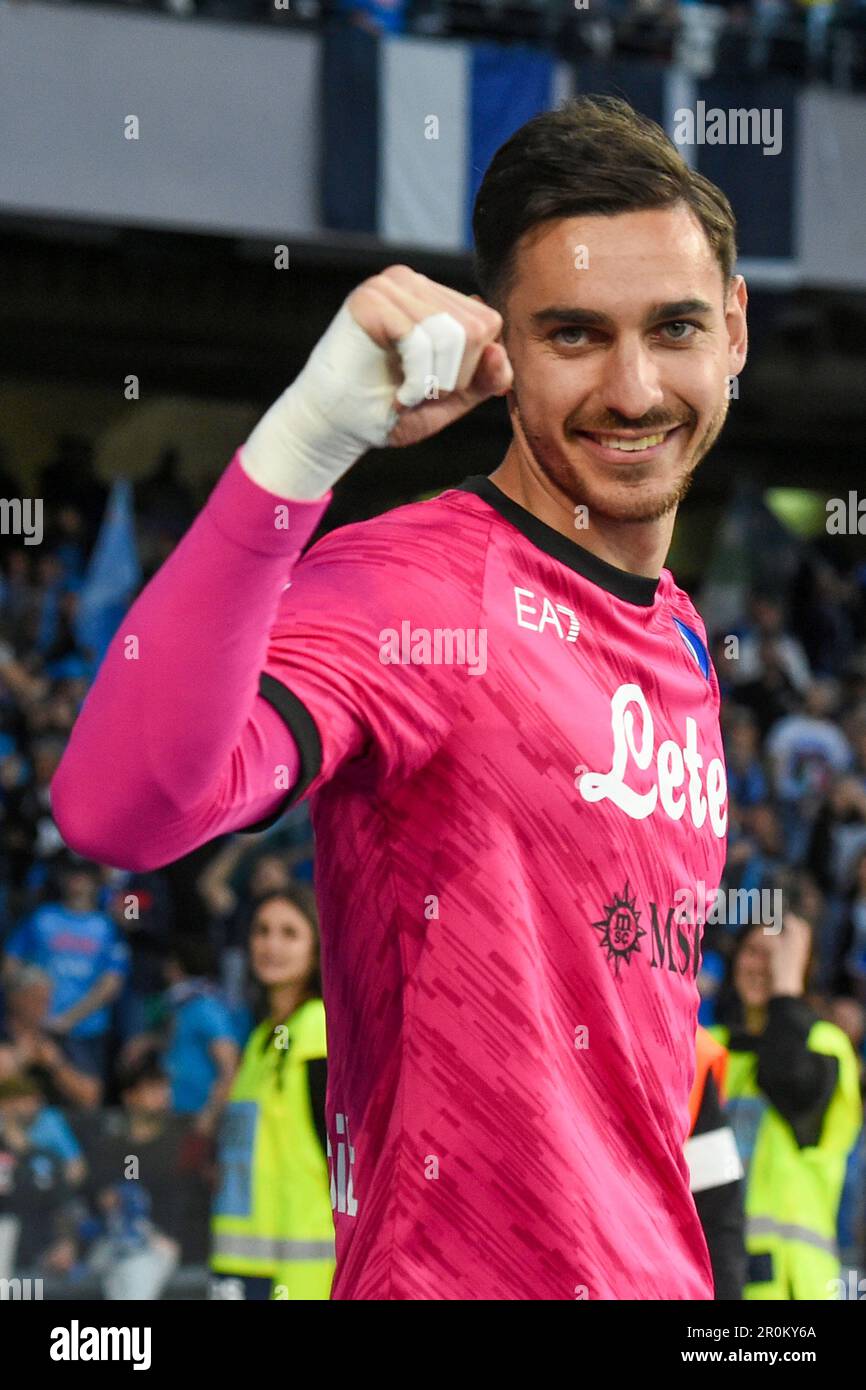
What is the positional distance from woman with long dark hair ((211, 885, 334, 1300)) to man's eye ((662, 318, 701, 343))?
3.56m

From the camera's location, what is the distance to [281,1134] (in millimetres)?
5383

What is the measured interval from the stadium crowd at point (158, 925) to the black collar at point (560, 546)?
2793 millimetres

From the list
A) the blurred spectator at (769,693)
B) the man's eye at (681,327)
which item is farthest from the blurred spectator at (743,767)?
the man's eye at (681,327)

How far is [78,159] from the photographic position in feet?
32.3

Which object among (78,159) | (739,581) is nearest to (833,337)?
(739,581)

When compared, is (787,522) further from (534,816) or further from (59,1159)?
(534,816)

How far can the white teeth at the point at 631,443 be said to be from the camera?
1.84 m

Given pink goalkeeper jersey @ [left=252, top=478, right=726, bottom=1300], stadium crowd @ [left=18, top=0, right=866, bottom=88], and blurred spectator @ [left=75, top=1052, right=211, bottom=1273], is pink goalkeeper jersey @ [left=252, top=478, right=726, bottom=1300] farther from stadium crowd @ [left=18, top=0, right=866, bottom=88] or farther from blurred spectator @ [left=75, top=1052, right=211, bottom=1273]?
stadium crowd @ [left=18, top=0, right=866, bottom=88]

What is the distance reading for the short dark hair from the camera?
185 centimetres

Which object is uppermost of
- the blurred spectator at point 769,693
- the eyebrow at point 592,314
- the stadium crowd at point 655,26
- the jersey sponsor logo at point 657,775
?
the stadium crowd at point 655,26

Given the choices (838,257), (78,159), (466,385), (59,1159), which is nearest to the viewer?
(466,385)

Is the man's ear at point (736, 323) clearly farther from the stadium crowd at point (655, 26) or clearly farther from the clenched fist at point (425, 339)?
the stadium crowd at point (655, 26)

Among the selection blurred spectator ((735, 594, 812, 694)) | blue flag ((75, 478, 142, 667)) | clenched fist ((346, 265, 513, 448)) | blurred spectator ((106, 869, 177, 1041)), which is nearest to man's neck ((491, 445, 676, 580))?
clenched fist ((346, 265, 513, 448))
